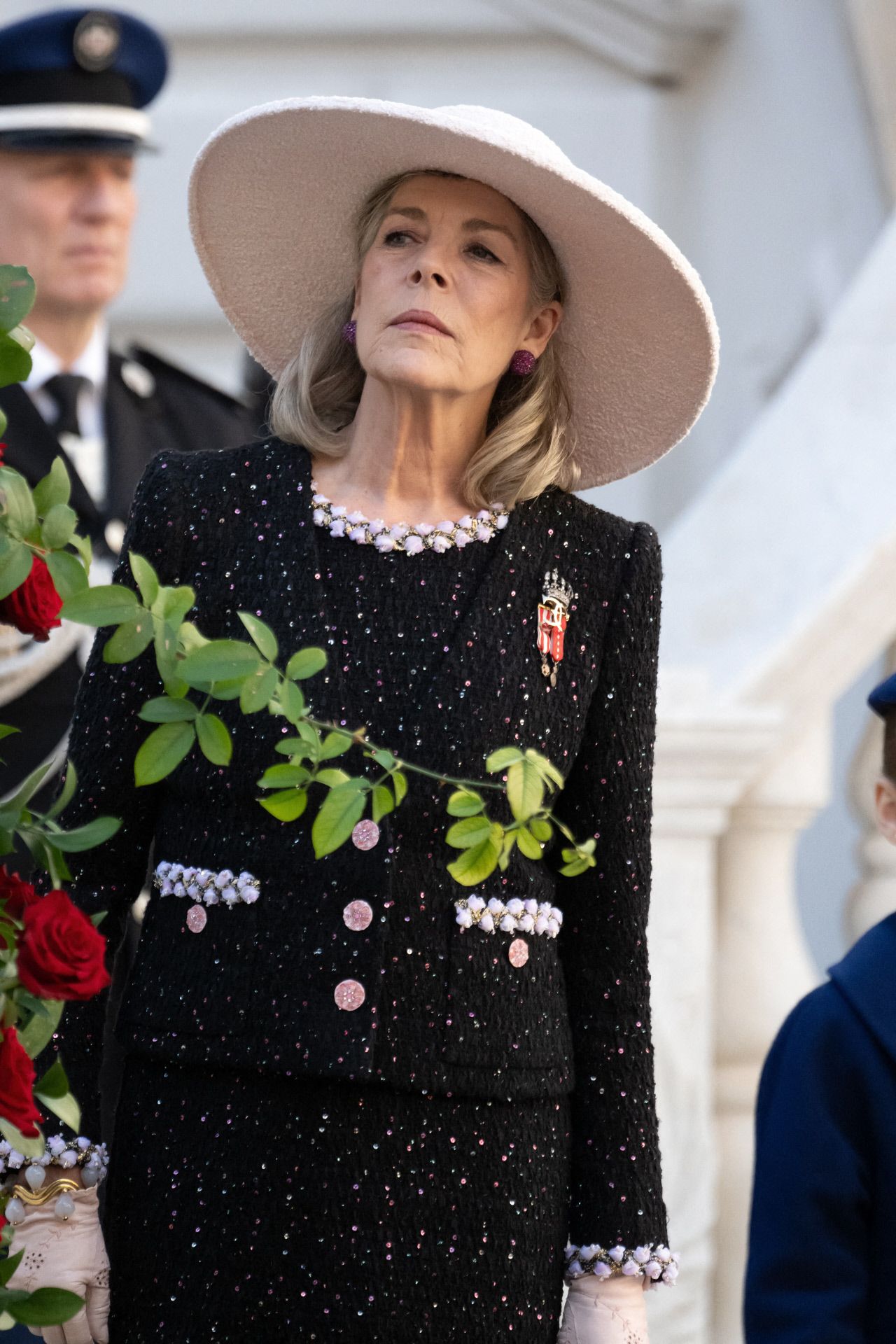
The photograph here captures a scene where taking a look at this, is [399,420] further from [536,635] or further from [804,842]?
[804,842]

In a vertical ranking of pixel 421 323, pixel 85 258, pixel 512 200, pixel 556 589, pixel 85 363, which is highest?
pixel 85 258

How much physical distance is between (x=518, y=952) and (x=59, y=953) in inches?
28.5

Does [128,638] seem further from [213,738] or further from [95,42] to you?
[95,42]

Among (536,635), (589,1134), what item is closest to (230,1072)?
(589,1134)

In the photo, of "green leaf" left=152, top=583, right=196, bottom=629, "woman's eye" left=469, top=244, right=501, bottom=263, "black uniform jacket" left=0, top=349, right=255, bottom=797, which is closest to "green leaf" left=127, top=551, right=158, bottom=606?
"green leaf" left=152, top=583, right=196, bottom=629

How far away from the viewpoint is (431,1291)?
1996 millimetres

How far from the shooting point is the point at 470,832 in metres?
1.59

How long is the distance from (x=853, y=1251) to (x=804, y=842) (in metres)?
2.73

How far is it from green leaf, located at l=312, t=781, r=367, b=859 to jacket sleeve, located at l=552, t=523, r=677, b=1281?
0.62 metres

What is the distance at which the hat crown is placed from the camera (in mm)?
2043

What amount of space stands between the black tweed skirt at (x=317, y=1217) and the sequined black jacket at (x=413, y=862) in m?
0.04

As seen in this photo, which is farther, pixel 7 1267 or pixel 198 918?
pixel 198 918

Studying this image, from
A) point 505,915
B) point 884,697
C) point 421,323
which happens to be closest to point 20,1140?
point 505,915

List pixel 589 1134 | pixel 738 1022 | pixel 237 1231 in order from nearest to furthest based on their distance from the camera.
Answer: pixel 237 1231, pixel 589 1134, pixel 738 1022
